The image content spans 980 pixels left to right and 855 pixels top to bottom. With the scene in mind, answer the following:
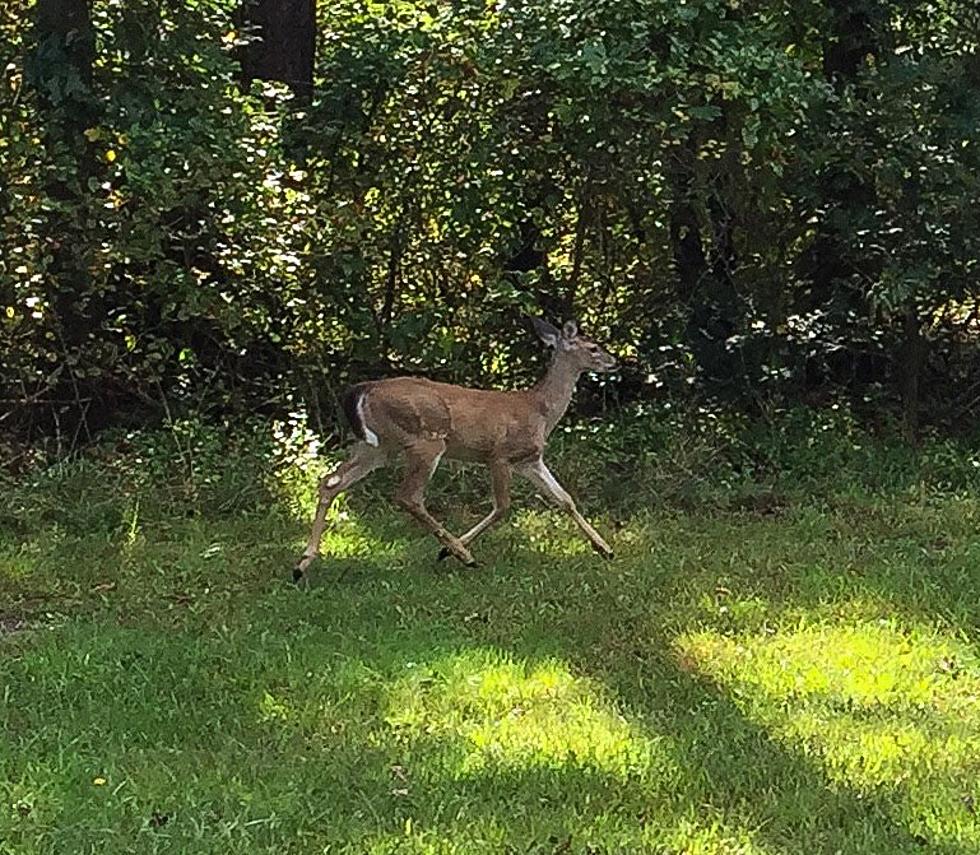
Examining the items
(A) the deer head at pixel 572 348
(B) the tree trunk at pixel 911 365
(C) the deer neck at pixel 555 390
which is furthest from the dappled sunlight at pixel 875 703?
(B) the tree trunk at pixel 911 365

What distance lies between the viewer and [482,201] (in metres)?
10.3

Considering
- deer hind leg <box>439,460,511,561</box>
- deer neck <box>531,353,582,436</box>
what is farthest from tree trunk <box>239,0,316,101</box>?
deer hind leg <box>439,460,511,561</box>

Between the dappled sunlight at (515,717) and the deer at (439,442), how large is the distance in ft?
5.83

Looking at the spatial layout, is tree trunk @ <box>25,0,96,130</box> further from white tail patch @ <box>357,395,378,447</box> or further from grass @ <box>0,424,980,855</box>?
white tail patch @ <box>357,395,378,447</box>

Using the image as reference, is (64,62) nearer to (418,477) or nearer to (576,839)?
(418,477)

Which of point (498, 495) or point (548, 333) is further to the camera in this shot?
point (548, 333)

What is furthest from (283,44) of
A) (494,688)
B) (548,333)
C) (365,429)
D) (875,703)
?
(875,703)

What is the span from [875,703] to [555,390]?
3431mm

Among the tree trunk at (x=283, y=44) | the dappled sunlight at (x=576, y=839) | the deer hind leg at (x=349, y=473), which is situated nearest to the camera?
the dappled sunlight at (x=576, y=839)

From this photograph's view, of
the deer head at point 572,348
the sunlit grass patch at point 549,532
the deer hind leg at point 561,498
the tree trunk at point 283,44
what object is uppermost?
the tree trunk at point 283,44

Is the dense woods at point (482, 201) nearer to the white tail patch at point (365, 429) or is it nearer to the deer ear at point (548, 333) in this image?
the deer ear at point (548, 333)

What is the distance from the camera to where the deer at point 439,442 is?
7359 mm

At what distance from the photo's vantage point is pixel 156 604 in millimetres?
6598

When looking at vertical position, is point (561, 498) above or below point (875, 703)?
below
